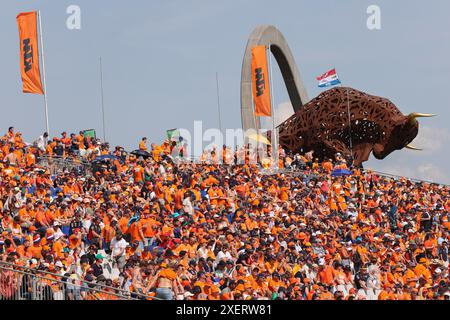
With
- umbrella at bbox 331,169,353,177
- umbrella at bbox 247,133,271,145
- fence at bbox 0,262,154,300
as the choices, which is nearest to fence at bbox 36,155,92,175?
umbrella at bbox 331,169,353,177

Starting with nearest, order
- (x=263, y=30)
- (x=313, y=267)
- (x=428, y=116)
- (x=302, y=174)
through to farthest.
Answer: (x=313, y=267), (x=302, y=174), (x=428, y=116), (x=263, y=30)

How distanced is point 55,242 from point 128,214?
11.6ft

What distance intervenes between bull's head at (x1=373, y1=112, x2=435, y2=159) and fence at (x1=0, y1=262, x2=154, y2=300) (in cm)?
2853

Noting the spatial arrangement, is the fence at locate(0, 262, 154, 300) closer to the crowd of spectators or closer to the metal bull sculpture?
the crowd of spectators

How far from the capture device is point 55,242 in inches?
828

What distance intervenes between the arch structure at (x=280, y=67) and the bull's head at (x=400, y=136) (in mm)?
6025

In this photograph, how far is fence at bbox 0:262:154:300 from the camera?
18.1 metres

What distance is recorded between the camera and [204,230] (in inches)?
977

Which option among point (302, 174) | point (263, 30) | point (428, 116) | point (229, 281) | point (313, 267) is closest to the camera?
point (229, 281)

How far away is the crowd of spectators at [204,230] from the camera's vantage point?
66.2 feet

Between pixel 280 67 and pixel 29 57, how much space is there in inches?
1098

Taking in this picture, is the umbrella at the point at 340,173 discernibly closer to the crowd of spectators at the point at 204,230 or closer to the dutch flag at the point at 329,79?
the crowd of spectators at the point at 204,230
